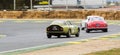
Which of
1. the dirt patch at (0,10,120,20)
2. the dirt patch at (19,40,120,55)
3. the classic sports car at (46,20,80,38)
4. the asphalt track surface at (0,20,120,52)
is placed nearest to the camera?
the dirt patch at (19,40,120,55)

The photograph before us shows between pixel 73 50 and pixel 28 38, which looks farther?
pixel 28 38

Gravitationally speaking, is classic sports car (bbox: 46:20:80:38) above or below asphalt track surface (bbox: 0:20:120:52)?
above

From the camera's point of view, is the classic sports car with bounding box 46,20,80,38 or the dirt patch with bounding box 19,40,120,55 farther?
the classic sports car with bounding box 46,20,80,38

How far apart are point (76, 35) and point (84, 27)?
8.26 metres

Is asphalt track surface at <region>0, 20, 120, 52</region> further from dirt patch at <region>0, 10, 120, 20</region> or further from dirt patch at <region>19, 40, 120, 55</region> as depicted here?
dirt patch at <region>0, 10, 120, 20</region>

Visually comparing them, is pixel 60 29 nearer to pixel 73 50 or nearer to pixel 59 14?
pixel 73 50

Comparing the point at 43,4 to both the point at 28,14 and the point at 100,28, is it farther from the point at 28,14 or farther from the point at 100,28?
the point at 100,28

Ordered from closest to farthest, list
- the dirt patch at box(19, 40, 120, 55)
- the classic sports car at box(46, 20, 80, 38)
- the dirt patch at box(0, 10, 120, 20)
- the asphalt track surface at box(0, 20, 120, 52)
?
the dirt patch at box(19, 40, 120, 55)
the asphalt track surface at box(0, 20, 120, 52)
the classic sports car at box(46, 20, 80, 38)
the dirt patch at box(0, 10, 120, 20)

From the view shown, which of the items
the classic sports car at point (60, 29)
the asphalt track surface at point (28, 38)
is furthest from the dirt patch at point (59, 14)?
the classic sports car at point (60, 29)

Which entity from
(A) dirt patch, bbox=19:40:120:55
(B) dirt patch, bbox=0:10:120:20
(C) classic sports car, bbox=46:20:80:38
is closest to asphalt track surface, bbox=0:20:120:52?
(C) classic sports car, bbox=46:20:80:38

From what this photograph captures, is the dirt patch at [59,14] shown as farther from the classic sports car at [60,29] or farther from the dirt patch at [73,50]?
the dirt patch at [73,50]

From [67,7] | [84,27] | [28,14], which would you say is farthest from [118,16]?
[84,27]

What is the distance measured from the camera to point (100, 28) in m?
37.3

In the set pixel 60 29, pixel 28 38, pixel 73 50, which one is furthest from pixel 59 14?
pixel 73 50
